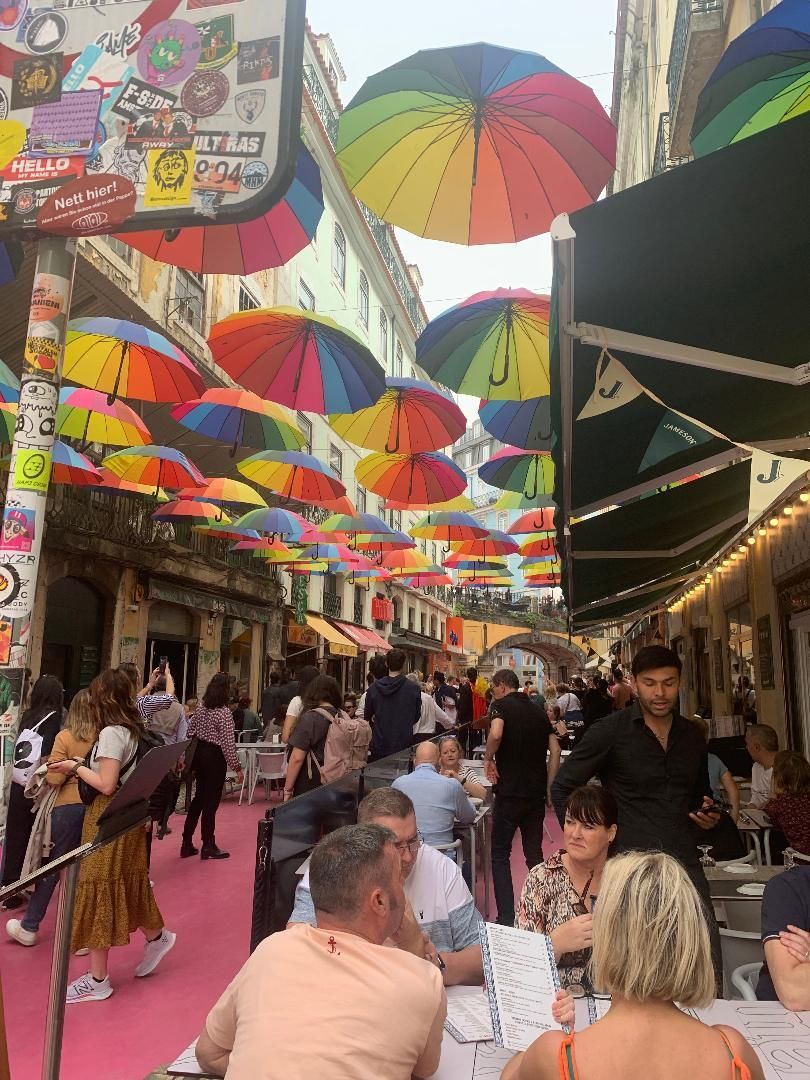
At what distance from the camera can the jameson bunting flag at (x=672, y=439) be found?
519cm

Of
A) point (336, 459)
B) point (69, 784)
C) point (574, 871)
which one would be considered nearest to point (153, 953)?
point (69, 784)

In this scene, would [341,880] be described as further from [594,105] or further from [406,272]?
[406,272]

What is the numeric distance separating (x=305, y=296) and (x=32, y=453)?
23.3 meters

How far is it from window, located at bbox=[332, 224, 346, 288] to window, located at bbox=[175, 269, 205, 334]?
11405 mm

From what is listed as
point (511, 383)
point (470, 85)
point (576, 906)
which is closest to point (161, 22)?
point (470, 85)

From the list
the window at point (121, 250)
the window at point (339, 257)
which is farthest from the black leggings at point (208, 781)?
the window at point (339, 257)

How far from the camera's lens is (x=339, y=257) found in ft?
95.2

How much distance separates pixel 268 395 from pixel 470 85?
3.65m

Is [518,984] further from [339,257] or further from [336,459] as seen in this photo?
[339,257]

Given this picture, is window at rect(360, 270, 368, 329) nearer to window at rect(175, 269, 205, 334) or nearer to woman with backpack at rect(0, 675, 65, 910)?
window at rect(175, 269, 205, 334)

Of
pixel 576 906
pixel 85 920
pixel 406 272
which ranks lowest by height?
pixel 85 920

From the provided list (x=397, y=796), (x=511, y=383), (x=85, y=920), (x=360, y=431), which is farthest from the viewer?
(x=360, y=431)

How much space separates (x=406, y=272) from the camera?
4016 cm

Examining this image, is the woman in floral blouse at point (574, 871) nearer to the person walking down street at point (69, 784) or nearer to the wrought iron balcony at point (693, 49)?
the person walking down street at point (69, 784)
